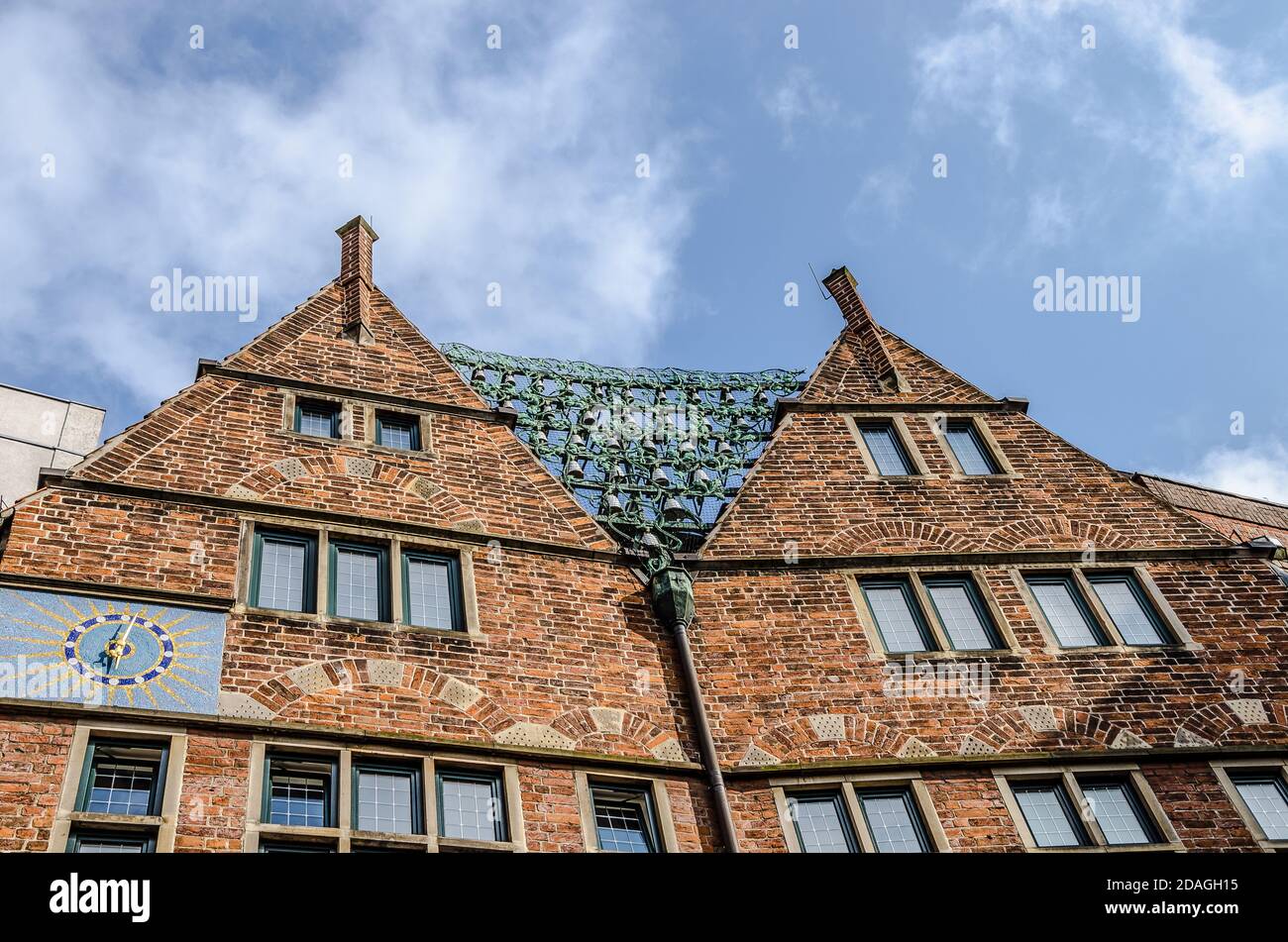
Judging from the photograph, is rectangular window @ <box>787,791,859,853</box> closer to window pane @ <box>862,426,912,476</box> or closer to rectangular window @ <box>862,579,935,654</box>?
rectangular window @ <box>862,579,935,654</box>

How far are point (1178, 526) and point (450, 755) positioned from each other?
29.7 ft

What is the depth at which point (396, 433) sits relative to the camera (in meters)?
16.0

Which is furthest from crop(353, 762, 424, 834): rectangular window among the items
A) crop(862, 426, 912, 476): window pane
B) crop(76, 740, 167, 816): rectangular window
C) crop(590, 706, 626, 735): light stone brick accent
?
crop(862, 426, 912, 476): window pane

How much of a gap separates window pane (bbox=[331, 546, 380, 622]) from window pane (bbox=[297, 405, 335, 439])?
1.98 meters

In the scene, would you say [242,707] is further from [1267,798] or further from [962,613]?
[1267,798]

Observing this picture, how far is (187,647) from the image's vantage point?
12.0 m

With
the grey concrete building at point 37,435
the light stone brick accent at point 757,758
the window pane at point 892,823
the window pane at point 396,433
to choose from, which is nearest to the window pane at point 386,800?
the light stone brick accent at point 757,758

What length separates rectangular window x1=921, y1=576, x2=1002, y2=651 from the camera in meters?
14.4

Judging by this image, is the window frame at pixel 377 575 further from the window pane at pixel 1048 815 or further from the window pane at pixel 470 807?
the window pane at pixel 1048 815

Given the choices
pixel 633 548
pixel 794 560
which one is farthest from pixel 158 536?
pixel 794 560

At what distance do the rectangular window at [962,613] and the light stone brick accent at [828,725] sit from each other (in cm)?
175

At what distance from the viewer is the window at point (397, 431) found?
15.8 m
